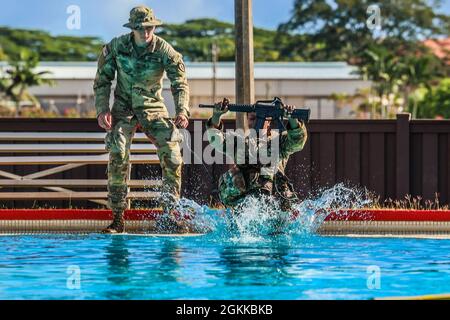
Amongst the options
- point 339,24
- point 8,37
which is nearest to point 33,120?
point 339,24

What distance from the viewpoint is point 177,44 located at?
123562 mm

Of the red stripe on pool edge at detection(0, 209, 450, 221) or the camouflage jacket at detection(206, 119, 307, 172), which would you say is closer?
the camouflage jacket at detection(206, 119, 307, 172)

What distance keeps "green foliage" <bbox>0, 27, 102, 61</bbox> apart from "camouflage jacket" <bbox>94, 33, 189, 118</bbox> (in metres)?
121

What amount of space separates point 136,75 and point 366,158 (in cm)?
439

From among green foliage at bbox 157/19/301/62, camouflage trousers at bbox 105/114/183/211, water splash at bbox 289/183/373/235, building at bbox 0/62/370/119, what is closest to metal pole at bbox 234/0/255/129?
water splash at bbox 289/183/373/235

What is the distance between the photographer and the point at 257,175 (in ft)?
47.2

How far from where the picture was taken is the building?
78.1 metres

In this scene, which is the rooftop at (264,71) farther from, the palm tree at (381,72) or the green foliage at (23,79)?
the palm tree at (381,72)

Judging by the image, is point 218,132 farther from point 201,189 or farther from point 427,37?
point 427,37

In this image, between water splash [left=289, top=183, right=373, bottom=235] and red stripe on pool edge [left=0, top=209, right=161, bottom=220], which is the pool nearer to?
water splash [left=289, top=183, right=373, bottom=235]

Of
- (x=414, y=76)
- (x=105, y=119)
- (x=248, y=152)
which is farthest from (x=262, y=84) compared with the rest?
(x=248, y=152)

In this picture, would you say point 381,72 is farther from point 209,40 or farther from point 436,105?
point 209,40

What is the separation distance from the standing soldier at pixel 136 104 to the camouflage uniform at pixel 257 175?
98cm

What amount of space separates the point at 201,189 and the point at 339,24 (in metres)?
95.7
